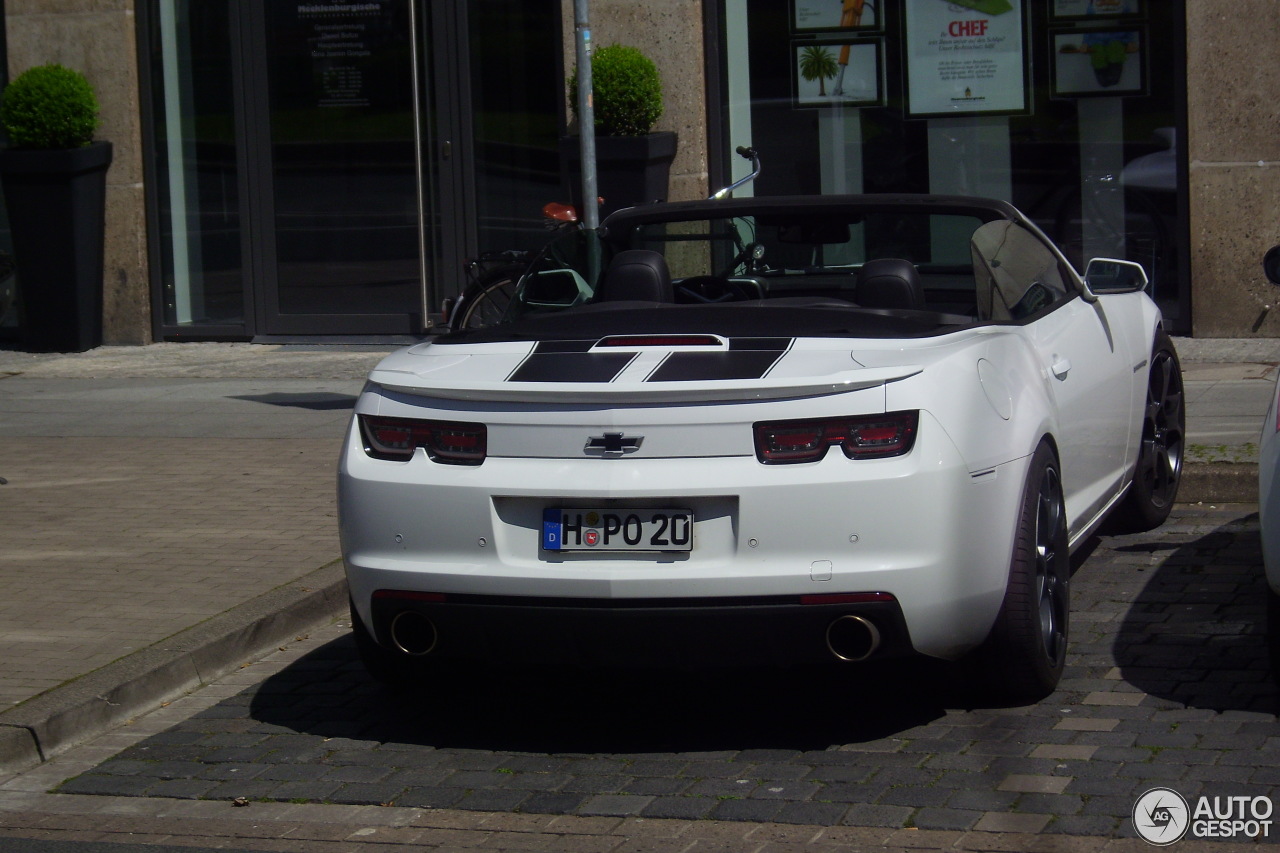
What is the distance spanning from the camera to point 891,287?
5.12 m

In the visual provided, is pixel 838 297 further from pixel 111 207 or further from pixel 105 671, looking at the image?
pixel 111 207

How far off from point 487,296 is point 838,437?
6654mm

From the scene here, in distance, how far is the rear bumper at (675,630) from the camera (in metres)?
4.27

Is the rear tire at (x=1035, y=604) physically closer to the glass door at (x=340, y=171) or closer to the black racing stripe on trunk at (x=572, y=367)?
the black racing stripe on trunk at (x=572, y=367)

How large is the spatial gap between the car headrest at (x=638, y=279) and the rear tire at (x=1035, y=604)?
1.38 meters

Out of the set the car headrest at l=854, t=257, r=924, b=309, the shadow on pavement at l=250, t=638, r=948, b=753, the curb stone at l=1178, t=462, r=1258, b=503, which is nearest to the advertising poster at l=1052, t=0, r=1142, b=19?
the curb stone at l=1178, t=462, r=1258, b=503

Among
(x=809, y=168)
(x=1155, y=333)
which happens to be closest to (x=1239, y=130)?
(x=809, y=168)

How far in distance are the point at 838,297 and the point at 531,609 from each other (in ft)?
6.06

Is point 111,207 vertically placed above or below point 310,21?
below

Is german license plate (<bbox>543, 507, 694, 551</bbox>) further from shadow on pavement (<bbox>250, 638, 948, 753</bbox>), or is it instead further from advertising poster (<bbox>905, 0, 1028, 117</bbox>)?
advertising poster (<bbox>905, 0, 1028, 117</bbox>)

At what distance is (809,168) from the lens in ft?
42.9
